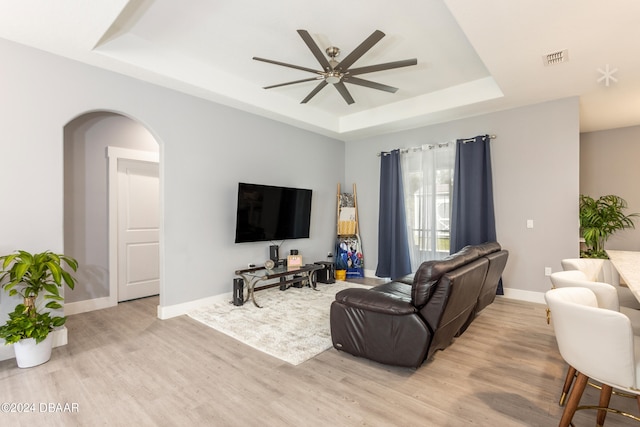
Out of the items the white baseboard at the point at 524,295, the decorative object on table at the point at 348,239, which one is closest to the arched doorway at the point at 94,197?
the decorative object on table at the point at 348,239

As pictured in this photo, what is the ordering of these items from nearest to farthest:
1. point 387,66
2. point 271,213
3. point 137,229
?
point 387,66
point 137,229
point 271,213

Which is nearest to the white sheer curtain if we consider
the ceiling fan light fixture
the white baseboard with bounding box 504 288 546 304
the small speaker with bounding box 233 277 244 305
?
the white baseboard with bounding box 504 288 546 304

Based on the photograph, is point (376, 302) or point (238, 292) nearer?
point (376, 302)

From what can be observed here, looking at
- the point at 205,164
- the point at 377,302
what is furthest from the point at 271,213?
the point at 377,302

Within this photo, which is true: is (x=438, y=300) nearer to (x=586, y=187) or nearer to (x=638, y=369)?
(x=638, y=369)

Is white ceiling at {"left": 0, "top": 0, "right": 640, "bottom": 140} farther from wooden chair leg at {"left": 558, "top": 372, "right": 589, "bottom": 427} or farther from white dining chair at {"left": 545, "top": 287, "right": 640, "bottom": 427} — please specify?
wooden chair leg at {"left": 558, "top": 372, "right": 589, "bottom": 427}

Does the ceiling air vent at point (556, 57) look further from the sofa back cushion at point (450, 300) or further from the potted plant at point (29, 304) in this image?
the potted plant at point (29, 304)

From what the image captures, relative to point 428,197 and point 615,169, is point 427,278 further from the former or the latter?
point 615,169

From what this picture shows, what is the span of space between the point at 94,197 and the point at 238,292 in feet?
7.41

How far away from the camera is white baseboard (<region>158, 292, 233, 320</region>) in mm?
3727

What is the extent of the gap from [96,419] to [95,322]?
2078 mm

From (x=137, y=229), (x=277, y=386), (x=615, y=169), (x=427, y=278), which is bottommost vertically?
(x=277, y=386)

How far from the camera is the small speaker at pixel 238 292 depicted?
13.6ft

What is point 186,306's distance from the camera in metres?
3.93
